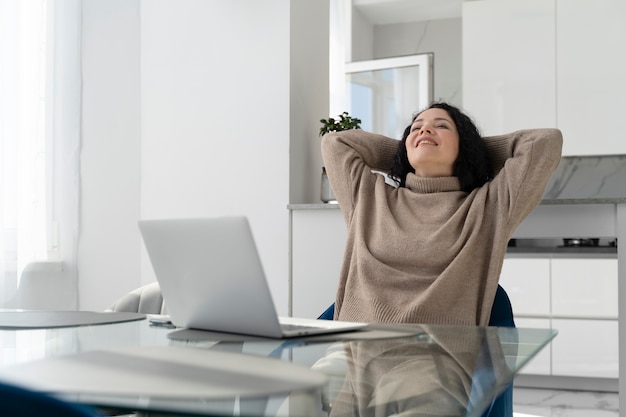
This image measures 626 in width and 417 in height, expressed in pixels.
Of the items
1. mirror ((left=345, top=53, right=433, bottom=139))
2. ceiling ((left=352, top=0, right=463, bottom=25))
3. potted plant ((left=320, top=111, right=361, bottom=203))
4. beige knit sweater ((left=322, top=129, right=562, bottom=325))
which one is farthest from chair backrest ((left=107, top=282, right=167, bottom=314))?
ceiling ((left=352, top=0, right=463, bottom=25))

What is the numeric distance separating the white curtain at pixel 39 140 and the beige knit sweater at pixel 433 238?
1.29m

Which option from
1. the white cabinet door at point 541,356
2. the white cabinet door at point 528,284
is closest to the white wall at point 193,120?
the white cabinet door at point 528,284

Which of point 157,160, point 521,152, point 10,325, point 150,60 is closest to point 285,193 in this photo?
point 157,160

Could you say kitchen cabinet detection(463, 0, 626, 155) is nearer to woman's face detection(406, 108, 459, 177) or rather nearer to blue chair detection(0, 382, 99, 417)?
woman's face detection(406, 108, 459, 177)

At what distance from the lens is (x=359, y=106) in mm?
5430

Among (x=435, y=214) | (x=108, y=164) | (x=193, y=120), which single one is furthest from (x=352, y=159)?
(x=108, y=164)

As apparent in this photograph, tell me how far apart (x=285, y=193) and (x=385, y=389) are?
2.18 m

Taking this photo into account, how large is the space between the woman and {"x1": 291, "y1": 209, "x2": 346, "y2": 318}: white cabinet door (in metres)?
0.43

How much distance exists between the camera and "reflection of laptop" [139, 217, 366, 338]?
1.12 metres

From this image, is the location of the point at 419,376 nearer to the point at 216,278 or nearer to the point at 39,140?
the point at 216,278

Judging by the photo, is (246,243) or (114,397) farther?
(246,243)

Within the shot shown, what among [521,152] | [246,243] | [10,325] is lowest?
[10,325]

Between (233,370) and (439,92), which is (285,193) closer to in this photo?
(233,370)

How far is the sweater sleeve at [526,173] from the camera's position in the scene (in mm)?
2111
